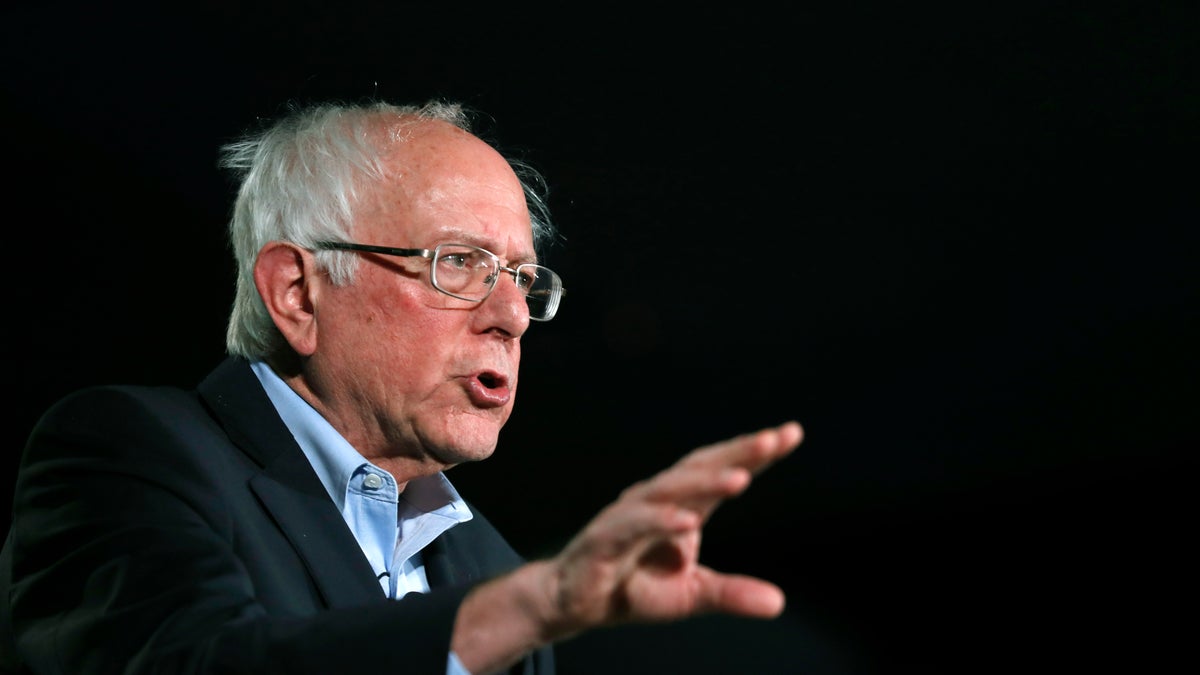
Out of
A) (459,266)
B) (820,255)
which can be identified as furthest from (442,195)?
(820,255)

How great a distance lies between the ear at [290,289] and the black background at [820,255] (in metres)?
0.71

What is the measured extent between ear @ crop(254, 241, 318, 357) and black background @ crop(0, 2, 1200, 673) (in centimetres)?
71

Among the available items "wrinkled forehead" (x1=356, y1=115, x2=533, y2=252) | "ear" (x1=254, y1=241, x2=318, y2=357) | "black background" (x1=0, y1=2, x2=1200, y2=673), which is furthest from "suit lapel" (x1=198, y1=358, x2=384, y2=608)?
"black background" (x1=0, y1=2, x2=1200, y2=673)

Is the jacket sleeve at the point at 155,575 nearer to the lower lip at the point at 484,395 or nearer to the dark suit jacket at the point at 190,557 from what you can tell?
the dark suit jacket at the point at 190,557

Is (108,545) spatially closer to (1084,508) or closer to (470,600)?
(470,600)

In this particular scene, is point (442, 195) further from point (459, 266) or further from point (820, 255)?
point (820, 255)

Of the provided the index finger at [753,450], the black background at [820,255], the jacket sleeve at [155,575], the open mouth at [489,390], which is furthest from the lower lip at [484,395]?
the index finger at [753,450]

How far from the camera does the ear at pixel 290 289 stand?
1840mm

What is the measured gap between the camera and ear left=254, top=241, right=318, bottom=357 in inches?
72.4

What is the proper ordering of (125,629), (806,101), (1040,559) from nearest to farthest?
(125,629) → (1040,559) → (806,101)

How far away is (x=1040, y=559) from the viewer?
2.37 meters

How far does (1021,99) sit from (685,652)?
4.69 feet

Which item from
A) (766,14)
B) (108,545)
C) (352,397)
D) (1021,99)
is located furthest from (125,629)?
(1021,99)

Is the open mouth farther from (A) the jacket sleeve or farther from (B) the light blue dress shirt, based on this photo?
(A) the jacket sleeve
